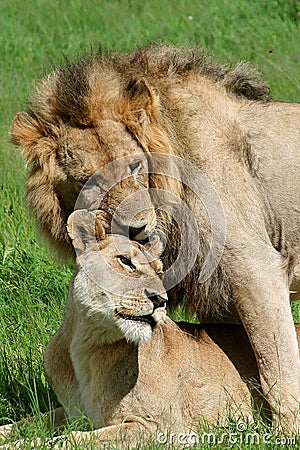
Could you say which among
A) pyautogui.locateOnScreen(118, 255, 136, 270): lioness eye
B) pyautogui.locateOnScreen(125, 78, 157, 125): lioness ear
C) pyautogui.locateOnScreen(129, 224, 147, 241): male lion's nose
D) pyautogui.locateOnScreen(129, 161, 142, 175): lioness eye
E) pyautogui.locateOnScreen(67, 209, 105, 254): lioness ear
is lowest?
pyautogui.locateOnScreen(118, 255, 136, 270): lioness eye


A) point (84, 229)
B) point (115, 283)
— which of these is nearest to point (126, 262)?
point (115, 283)

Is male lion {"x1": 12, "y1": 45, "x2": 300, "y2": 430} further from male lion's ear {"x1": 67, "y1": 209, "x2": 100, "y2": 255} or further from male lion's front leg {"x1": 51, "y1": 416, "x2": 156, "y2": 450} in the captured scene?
male lion's front leg {"x1": 51, "y1": 416, "x2": 156, "y2": 450}

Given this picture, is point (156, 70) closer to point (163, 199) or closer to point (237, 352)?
point (163, 199)

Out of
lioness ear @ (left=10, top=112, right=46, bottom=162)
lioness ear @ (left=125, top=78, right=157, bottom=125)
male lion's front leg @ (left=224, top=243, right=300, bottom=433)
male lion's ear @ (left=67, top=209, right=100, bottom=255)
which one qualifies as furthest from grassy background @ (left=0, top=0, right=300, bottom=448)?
male lion's front leg @ (left=224, top=243, right=300, bottom=433)

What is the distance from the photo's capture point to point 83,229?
384 centimetres

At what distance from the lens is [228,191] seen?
13.8 ft

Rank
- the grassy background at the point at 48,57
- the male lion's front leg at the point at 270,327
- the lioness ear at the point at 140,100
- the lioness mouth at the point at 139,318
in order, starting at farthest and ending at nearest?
the grassy background at the point at 48,57 < the lioness ear at the point at 140,100 < the male lion's front leg at the point at 270,327 < the lioness mouth at the point at 139,318

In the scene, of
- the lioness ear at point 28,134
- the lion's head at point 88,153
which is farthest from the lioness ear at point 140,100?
the lioness ear at point 28,134

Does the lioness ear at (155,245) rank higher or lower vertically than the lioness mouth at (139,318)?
higher

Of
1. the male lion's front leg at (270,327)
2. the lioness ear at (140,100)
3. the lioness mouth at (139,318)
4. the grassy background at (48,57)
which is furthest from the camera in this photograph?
the grassy background at (48,57)

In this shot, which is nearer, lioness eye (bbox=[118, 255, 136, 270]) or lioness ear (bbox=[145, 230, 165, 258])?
lioness eye (bbox=[118, 255, 136, 270])

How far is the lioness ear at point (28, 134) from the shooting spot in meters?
4.26

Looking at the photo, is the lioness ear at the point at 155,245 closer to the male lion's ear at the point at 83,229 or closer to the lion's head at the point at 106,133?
the lion's head at the point at 106,133

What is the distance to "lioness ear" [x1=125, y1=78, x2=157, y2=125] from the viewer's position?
4203mm
